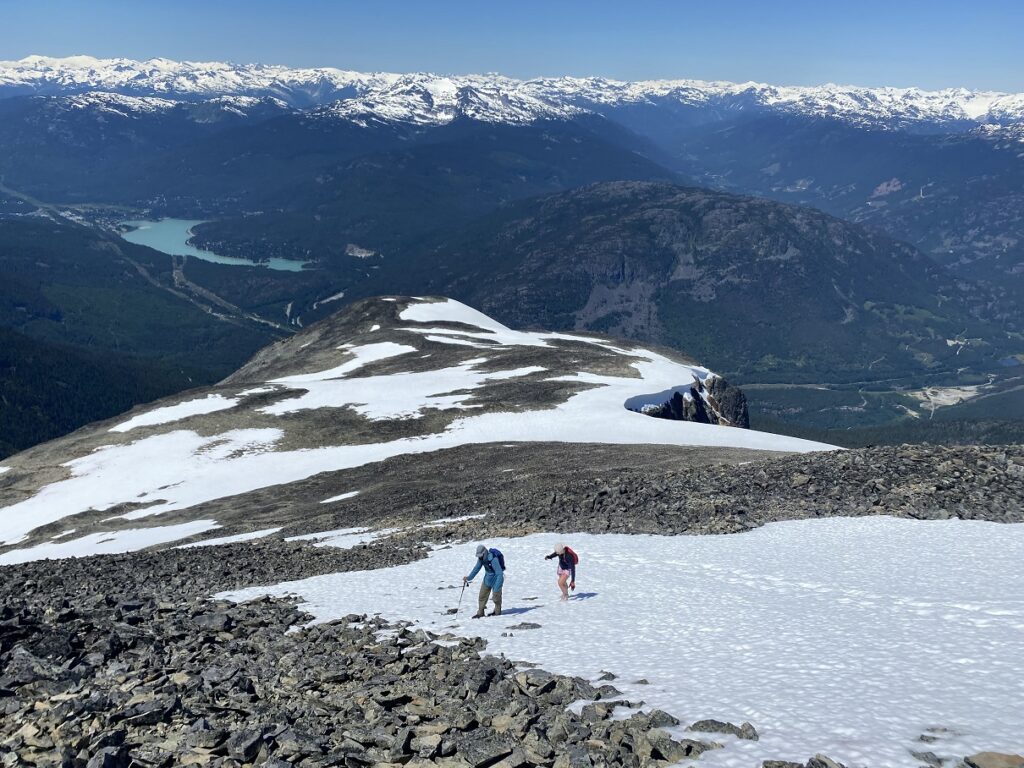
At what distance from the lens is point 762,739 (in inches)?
530

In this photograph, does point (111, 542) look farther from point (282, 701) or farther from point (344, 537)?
point (282, 701)

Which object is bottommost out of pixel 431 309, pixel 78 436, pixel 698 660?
pixel 698 660

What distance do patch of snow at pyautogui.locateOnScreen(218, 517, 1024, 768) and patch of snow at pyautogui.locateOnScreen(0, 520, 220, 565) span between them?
89.4 ft

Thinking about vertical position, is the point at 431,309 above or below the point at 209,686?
above

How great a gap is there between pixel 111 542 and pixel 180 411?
112ft

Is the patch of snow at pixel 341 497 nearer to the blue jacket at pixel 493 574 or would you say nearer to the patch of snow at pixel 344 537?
the patch of snow at pixel 344 537

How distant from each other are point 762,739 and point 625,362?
85.1 meters

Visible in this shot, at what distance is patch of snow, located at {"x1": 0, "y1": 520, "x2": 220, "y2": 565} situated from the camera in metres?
52.4

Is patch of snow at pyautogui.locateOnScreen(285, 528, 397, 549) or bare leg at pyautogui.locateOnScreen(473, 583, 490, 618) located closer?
bare leg at pyautogui.locateOnScreen(473, 583, 490, 618)

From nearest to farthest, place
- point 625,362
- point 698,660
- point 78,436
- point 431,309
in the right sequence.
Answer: point 698,660 < point 78,436 < point 625,362 < point 431,309

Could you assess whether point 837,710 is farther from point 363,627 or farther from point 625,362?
point 625,362

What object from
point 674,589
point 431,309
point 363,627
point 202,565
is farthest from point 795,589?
point 431,309

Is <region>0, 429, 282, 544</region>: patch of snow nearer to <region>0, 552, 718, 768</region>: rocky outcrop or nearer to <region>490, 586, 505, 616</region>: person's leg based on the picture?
<region>0, 552, 718, 768</region>: rocky outcrop

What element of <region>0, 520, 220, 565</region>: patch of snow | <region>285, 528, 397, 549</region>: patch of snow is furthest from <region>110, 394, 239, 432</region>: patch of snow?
<region>285, 528, 397, 549</region>: patch of snow
